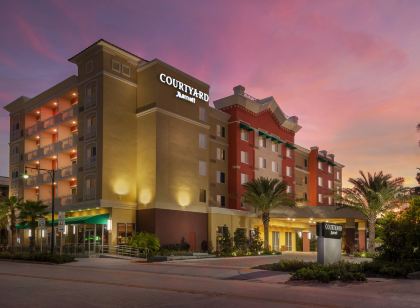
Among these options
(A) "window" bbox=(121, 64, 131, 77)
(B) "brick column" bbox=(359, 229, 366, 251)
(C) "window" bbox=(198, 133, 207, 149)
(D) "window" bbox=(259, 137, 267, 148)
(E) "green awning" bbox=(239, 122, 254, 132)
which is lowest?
(B) "brick column" bbox=(359, 229, 366, 251)

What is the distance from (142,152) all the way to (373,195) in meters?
22.9

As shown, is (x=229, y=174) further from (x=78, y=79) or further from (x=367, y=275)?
(x=367, y=275)

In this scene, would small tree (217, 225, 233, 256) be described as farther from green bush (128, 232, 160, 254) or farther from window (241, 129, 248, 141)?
window (241, 129, 248, 141)

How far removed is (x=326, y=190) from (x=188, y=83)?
3966 centimetres

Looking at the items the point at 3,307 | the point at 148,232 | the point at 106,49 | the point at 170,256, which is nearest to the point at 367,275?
the point at 3,307

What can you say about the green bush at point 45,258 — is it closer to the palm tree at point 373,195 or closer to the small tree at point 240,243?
the small tree at point 240,243

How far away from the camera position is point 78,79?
5147 cm

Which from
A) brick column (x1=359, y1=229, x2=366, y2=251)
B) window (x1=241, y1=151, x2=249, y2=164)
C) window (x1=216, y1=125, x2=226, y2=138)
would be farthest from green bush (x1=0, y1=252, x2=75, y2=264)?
brick column (x1=359, y1=229, x2=366, y2=251)

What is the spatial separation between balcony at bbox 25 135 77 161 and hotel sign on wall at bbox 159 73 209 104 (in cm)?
1161

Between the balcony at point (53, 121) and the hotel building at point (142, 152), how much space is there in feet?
0.42

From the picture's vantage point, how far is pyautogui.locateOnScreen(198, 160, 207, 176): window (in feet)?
177

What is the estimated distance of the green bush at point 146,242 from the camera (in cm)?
4234

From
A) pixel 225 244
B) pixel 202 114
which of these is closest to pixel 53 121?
pixel 202 114

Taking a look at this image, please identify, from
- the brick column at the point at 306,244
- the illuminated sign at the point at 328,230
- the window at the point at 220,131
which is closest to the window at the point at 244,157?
the window at the point at 220,131
